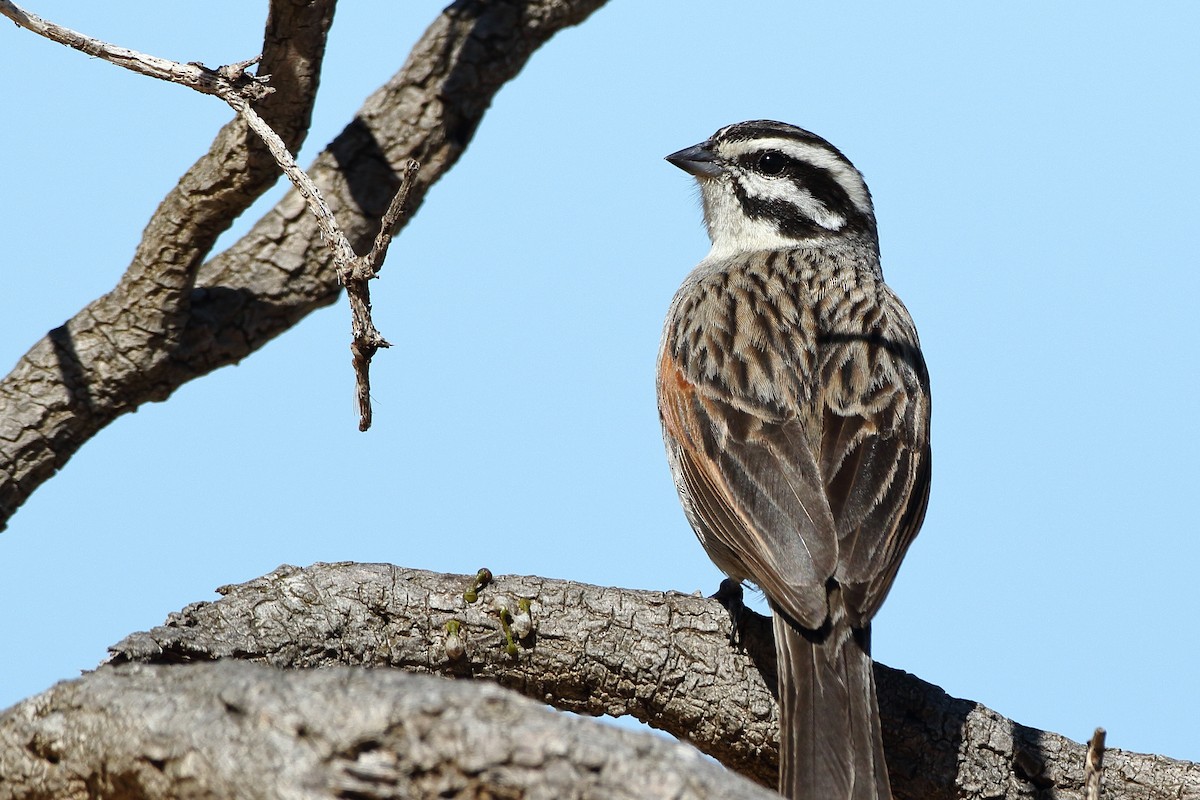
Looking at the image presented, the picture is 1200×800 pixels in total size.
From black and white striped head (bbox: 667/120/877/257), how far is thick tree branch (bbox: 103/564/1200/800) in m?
3.31

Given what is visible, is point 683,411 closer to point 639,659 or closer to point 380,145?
point 639,659

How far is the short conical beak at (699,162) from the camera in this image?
8742 millimetres

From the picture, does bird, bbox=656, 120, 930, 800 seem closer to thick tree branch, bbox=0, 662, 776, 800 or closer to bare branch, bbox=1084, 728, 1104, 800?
bare branch, bbox=1084, 728, 1104, 800

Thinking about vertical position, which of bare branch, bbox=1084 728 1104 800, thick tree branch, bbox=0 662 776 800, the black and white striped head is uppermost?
the black and white striped head

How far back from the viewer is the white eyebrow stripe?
8.66 m

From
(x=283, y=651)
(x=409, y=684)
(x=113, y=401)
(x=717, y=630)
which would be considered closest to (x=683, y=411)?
(x=717, y=630)

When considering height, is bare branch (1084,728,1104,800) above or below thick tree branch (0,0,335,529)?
below

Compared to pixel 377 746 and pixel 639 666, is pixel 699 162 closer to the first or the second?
pixel 639 666

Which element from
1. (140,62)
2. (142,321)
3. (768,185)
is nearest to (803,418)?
(768,185)

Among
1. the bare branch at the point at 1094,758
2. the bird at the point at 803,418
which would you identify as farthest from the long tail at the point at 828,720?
the bare branch at the point at 1094,758

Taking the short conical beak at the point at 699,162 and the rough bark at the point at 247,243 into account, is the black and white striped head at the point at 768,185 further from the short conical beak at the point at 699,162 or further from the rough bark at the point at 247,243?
the rough bark at the point at 247,243

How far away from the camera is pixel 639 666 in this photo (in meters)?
6.13

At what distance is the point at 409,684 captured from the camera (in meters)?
3.52

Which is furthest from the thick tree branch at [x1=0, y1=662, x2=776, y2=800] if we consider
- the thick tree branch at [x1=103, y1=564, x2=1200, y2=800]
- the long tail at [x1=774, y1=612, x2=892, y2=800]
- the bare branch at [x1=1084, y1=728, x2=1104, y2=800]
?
the thick tree branch at [x1=103, y1=564, x2=1200, y2=800]
